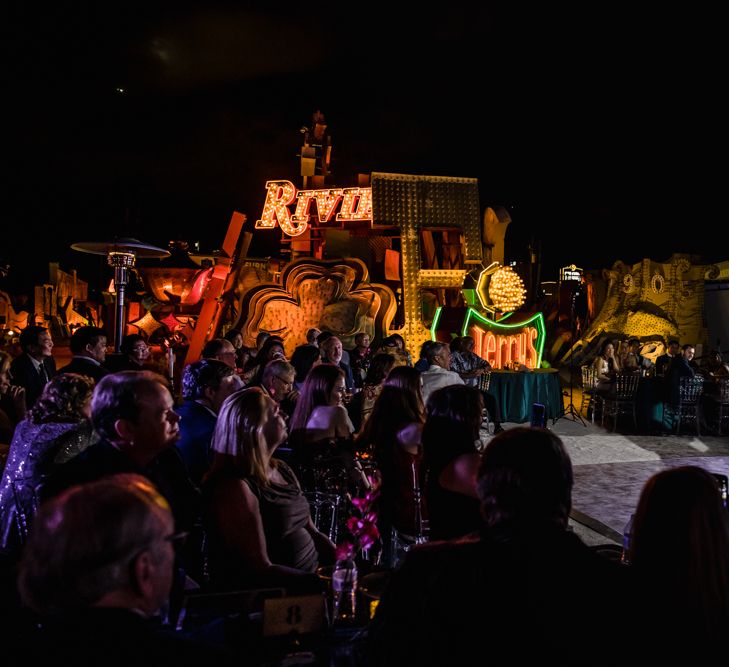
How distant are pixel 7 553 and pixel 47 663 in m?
2.29

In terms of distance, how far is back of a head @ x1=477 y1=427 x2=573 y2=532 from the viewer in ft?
5.16

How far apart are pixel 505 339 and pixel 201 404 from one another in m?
10.5

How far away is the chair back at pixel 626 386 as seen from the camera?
11.6 m

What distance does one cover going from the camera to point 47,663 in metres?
1.04

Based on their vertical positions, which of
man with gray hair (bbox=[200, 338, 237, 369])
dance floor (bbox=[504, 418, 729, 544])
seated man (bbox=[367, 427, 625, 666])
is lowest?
dance floor (bbox=[504, 418, 729, 544])

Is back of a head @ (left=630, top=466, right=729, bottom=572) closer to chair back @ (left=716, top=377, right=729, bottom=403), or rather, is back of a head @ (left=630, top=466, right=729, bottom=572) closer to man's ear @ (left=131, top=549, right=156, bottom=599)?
man's ear @ (left=131, top=549, right=156, bottom=599)

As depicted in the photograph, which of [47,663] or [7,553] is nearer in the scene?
[47,663]

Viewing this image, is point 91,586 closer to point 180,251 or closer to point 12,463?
point 12,463

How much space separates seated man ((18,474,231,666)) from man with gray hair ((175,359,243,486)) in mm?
2875

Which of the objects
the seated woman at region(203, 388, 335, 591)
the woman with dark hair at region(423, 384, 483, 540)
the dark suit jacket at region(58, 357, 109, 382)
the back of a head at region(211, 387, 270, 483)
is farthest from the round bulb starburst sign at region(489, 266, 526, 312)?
the back of a head at region(211, 387, 270, 483)

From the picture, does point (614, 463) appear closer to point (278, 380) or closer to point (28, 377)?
point (278, 380)

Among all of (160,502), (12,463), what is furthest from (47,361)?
(160,502)

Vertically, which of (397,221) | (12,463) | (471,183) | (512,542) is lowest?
(12,463)

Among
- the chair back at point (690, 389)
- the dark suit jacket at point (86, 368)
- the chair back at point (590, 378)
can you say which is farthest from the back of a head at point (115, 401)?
the chair back at point (590, 378)
